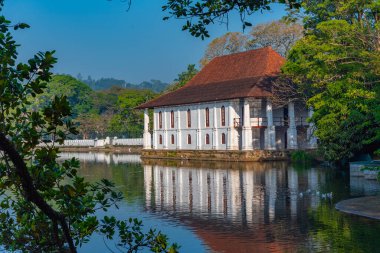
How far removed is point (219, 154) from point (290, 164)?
1051 cm

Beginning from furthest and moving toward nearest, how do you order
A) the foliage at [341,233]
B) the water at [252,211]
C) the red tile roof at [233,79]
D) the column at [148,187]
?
the red tile roof at [233,79], the column at [148,187], the water at [252,211], the foliage at [341,233]

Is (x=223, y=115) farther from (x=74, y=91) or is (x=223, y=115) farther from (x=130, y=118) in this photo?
(x=74, y=91)

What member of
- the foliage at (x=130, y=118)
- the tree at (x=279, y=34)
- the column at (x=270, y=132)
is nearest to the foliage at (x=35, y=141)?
the column at (x=270, y=132)

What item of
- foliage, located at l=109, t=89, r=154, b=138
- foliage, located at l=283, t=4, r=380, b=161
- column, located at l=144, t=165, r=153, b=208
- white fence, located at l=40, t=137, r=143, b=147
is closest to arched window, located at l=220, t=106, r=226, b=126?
foliage, located at l=283, t=4, r=380, b=161

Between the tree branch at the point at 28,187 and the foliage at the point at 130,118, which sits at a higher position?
the foliage at the point at 130,118

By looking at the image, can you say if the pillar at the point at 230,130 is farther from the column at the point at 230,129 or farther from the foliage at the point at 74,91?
the foliage at the point at 74,91

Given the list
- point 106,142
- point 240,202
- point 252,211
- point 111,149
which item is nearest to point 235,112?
point 111,149

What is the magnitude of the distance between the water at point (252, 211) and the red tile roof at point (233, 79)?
20.5 metres

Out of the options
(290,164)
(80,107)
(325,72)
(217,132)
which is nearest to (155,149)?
(217,132)

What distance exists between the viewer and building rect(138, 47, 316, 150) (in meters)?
60.6

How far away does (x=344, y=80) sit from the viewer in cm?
3925

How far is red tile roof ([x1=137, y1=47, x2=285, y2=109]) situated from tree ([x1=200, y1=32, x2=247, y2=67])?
13876mm

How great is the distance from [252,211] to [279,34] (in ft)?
203

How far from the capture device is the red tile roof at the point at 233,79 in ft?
201
